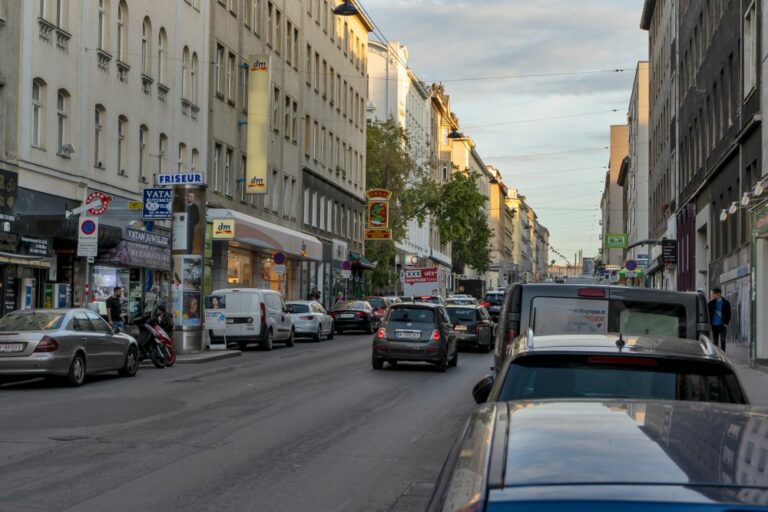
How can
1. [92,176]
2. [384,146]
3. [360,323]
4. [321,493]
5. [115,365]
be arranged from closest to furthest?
[321,493] → [115,365] → [92,176] → [360,323] → [384,146]

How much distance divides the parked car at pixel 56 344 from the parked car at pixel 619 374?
48.5 feet

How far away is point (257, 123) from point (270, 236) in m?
4.90

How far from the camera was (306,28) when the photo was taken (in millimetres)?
61656

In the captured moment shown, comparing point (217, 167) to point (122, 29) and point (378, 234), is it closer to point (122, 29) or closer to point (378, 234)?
point (122, 29)

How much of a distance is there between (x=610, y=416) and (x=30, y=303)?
27.0 m

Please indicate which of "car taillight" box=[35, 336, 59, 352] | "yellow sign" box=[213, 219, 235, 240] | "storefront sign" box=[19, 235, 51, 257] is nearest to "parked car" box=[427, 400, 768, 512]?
"car taillight" box=[35, 336, 59, 352]

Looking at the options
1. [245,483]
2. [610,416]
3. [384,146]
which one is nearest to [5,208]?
[245,483]

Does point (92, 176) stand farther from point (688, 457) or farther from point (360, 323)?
point (688, 457)

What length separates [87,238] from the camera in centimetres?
2455

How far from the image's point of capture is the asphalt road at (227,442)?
30.2ft

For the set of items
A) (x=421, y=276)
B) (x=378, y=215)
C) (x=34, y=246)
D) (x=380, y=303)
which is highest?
(x=378, y=215)

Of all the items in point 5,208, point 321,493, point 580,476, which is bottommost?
point 321,493

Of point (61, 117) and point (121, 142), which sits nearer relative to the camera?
point (61, 117)

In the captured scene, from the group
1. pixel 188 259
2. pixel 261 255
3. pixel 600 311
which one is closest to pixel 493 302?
pixel 261 255
